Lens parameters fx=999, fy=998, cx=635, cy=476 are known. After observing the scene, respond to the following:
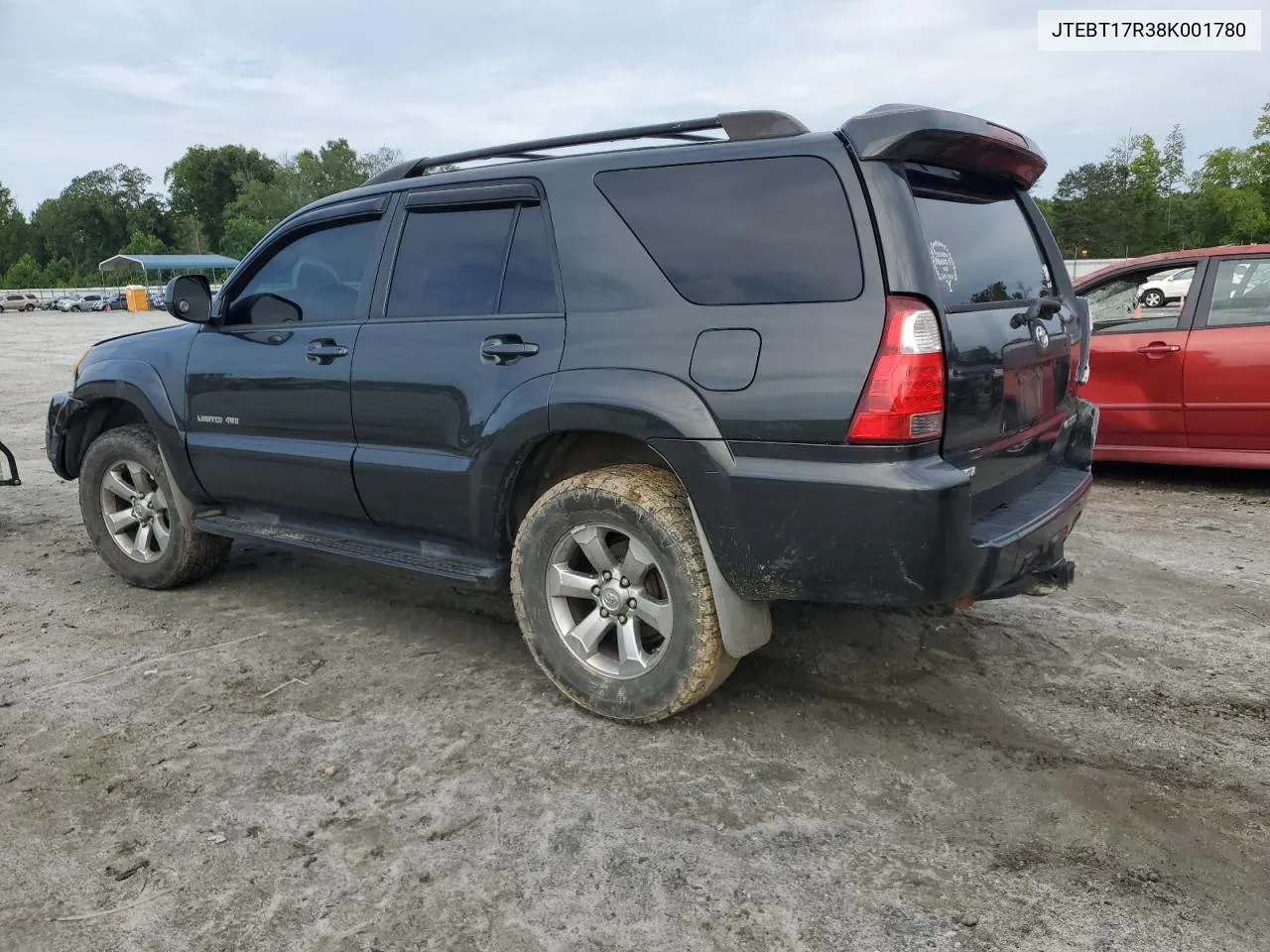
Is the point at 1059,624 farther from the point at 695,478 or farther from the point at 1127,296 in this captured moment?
the point at 1127,296

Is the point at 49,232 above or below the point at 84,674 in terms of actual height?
above

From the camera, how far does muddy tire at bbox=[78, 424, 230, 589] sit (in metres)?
4.70

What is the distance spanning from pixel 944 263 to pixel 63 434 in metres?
4.41

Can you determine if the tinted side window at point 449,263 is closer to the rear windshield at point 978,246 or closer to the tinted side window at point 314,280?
the tinted side window at point 314,280

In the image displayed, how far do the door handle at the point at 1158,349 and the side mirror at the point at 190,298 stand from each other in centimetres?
566

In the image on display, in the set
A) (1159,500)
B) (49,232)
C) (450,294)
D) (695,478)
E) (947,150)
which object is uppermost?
(49,232)

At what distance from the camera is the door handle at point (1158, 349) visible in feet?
21.2

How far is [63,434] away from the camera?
5.11 metres

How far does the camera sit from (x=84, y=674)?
3805 mm

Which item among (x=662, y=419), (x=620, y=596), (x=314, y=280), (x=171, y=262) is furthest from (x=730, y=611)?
(x=171, y=262)

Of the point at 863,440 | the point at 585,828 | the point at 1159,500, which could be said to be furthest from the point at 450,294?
the point at 1159,500

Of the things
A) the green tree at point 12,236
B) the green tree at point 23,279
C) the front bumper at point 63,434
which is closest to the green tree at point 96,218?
the green tree at point 12,236

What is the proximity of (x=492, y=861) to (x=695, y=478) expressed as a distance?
1201mm

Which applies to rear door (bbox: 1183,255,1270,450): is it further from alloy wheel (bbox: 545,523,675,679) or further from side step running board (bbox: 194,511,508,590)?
side step running board (bbox: 194,511,508,590)
